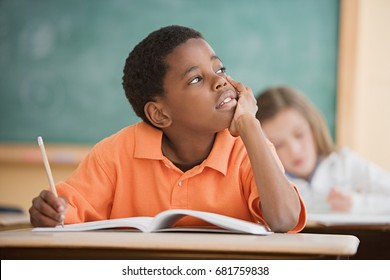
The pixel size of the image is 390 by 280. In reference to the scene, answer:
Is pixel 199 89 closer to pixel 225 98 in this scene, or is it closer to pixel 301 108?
pixel 225 98

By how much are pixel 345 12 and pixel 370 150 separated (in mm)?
776

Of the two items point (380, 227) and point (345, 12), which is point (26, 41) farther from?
point (380, 227)

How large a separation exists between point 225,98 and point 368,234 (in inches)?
21.3

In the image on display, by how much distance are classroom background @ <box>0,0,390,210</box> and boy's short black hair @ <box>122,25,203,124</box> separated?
84.8 inches

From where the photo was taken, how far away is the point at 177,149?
146 cm

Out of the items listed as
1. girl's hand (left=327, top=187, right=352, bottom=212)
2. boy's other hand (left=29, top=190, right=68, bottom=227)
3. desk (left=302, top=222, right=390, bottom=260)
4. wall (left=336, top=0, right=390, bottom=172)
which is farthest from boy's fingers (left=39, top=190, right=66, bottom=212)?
wall (left=336, top=0, right=390, bottom=172)

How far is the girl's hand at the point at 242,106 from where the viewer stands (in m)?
1.33

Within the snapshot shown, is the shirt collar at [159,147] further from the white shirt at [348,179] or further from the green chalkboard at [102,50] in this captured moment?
the green chalkboard at [102,50]

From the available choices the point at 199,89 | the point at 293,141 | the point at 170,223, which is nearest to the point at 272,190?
the point at 170,223

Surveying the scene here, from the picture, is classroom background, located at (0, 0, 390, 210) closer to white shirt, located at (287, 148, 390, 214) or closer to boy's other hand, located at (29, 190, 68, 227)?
white shirt, located at (287, 148, 390, 214)

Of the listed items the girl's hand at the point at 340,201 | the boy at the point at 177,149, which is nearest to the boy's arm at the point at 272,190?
the boy at the point at 177,149

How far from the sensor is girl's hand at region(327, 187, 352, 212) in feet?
8.18

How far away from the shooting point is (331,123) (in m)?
3.61
